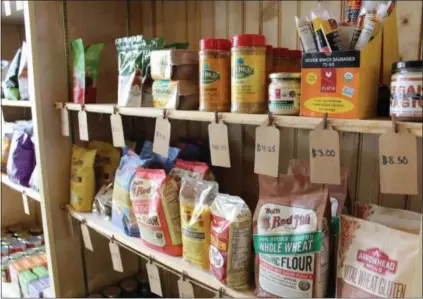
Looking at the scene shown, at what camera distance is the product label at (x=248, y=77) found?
89 cm

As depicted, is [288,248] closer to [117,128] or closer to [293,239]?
[293,239]

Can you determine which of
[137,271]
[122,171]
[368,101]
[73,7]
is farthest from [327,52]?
[137,271]

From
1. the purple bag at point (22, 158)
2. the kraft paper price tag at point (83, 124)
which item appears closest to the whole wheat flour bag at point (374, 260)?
the kraft paper price tag at point (83, 124)

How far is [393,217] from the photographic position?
2.88 feet

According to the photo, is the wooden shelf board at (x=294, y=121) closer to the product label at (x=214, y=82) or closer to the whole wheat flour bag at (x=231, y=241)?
the product label at (x=214, y=82)

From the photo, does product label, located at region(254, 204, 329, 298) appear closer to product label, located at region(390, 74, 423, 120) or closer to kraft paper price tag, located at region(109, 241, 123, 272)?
product label, located at region(390, 74, 423, 120)

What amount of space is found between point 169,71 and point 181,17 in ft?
1.91

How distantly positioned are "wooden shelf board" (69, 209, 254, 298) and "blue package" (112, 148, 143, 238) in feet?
0.09

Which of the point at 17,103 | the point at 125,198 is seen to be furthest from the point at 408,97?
the point at 17,103

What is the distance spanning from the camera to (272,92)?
2.80 ft

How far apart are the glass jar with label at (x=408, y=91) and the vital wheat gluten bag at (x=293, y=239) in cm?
27

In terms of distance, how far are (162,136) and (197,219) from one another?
0.26 meters

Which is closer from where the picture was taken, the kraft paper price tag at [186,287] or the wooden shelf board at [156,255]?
the wooden shelf board at [156,255]

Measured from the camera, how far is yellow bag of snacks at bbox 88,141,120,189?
5.25 ft
